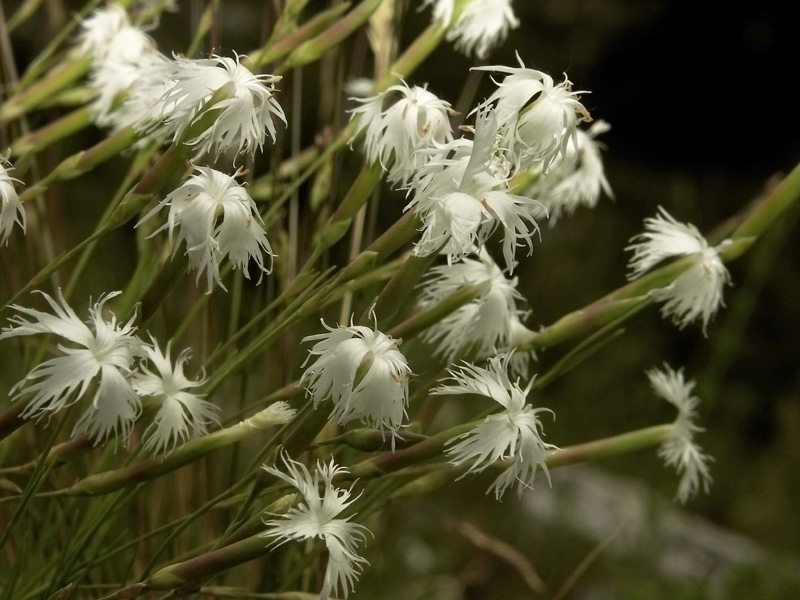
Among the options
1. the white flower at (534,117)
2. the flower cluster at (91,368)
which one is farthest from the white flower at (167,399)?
the white flower at (534,117)

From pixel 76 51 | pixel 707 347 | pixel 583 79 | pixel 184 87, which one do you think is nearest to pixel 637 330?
pixel 707 347

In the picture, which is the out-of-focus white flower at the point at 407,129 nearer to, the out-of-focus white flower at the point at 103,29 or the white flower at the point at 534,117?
the white flower at the point at 534,117

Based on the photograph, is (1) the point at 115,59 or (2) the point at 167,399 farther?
(1) the point at 115,59

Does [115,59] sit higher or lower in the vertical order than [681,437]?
higher

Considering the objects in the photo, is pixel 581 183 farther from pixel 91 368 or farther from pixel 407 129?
pixel 91 368

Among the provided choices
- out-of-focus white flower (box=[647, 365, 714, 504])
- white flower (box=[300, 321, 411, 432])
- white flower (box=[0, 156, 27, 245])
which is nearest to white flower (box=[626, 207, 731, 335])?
out-of-focus white flower (box=[647, 365, 714, 504])

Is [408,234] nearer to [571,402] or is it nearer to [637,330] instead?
[571,402]

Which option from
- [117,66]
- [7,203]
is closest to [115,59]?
[117,66]
